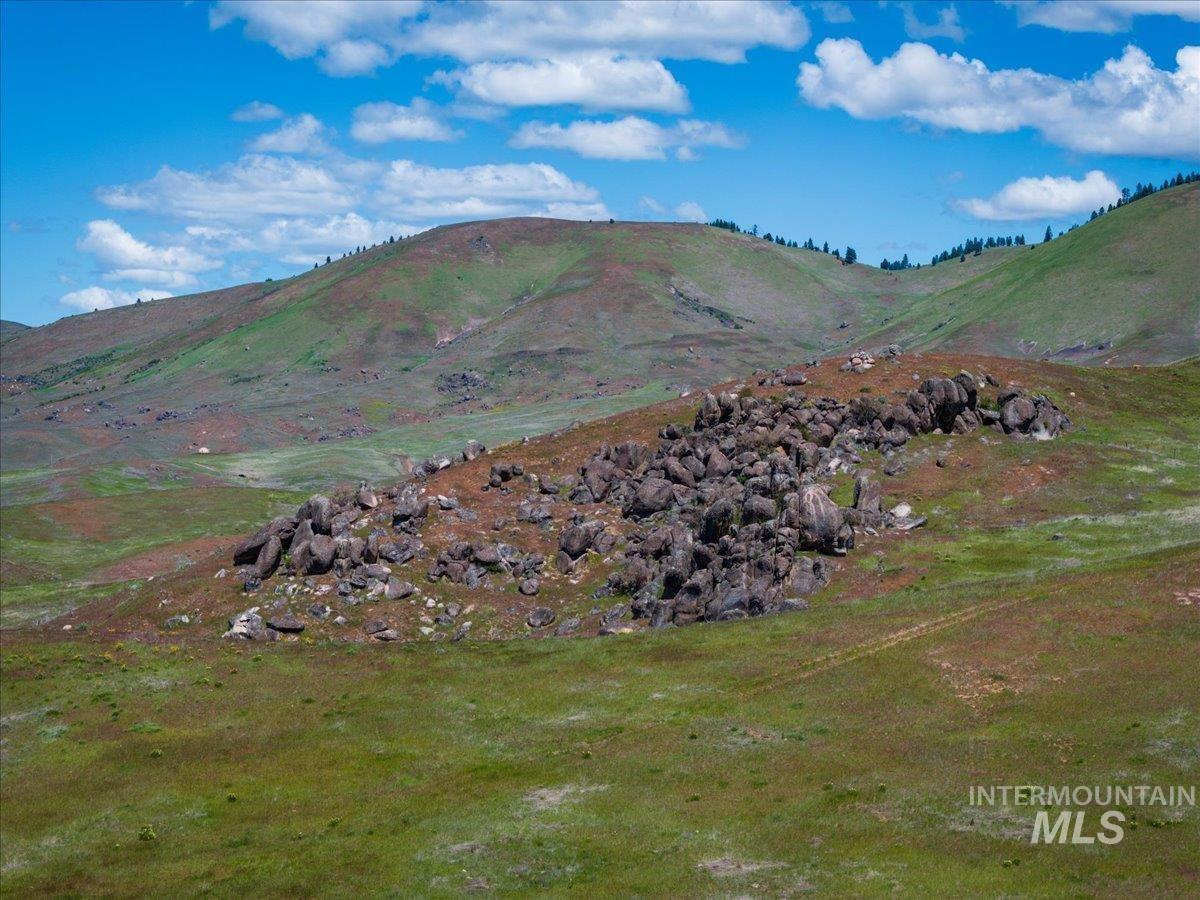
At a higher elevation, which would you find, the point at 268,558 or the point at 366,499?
the point at 366,499

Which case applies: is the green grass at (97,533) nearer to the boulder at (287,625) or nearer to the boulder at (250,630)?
the boulder at (250,630)

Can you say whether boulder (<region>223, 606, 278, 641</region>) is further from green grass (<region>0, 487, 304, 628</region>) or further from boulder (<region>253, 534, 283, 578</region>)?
green grass (<region>0, 487, 304, 628</region>)

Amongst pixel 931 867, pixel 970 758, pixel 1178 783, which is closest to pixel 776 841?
pixel 931 867

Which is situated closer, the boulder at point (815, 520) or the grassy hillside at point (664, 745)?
the grassy hillside at point (664, 745)

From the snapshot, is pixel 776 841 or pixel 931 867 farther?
pixel 776 841

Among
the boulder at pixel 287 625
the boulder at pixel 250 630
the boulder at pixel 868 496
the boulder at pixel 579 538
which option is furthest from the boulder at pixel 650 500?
the boulder at pixel 250 630

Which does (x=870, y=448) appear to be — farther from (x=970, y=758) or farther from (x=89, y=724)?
(x=89, y=724)

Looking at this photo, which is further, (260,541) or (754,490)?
(260,541)

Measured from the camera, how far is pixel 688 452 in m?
105

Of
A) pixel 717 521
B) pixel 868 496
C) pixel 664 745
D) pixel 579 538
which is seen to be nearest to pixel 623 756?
pixel 664 745

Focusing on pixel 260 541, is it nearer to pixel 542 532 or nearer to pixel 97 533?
pixel 542 532

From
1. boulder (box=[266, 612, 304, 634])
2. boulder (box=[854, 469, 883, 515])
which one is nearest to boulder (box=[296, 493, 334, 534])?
boulder (box=[266, 612, 304, 634])

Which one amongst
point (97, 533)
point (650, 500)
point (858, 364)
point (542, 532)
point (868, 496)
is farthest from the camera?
point (97, 533)

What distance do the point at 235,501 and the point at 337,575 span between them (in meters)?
87.8
